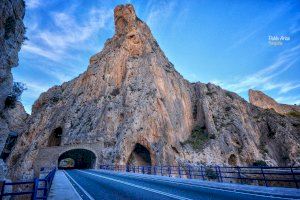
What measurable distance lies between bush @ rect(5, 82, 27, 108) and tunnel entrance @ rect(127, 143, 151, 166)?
21618 millimetres

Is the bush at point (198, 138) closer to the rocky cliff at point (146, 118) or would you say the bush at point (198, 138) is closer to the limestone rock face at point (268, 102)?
the rocky cliff at point (146, 118)

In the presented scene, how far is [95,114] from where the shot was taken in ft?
156

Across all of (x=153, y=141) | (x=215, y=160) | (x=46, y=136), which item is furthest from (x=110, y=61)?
(x=215, y=160)

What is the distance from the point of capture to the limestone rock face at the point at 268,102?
338 ft

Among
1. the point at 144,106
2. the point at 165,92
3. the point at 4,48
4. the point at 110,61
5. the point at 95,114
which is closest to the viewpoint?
the point at 4,48

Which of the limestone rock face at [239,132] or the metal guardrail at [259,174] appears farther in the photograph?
the limestone rock face at [239,132]

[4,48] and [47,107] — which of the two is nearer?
[4,48]

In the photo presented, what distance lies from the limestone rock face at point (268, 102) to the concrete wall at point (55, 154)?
86.7 meters

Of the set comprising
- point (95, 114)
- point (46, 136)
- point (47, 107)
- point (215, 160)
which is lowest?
point (215, 160)

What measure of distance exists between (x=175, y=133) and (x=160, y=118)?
4.77 m

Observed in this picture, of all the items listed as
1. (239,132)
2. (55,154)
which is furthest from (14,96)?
(239,132)

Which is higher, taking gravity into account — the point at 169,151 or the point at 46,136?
the point at 46,136

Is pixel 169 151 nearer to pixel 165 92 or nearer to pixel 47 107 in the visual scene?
pixel 165 92

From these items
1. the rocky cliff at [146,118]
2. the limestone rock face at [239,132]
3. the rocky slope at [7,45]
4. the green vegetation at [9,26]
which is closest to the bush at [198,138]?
the rocky cliff at [146,118]
